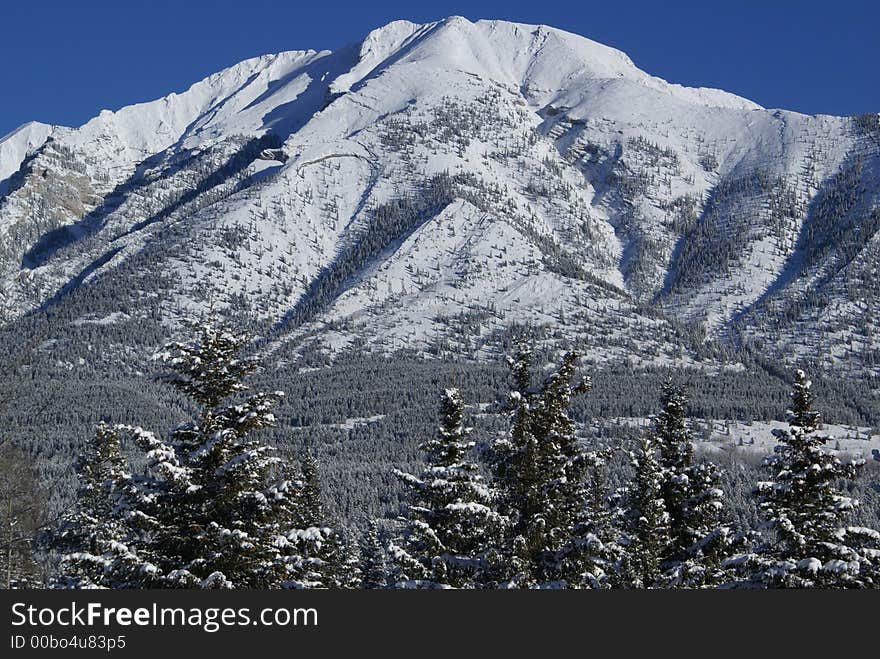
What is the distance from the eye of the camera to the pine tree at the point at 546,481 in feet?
110

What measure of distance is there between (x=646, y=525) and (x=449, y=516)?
25.2ft

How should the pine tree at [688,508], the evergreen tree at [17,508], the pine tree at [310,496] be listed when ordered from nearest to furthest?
the pine tree at [688,508] → the evergreen tree at [17,508] → the pine tree at [310,496]

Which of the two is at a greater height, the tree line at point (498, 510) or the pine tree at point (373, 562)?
the pine tree at point (373, 562)

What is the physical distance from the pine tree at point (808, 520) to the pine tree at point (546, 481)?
562 centimetres

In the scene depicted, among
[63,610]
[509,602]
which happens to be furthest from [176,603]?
[509,602]

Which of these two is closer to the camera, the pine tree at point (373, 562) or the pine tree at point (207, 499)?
the pine tree at point (207, 499)

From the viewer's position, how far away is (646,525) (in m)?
36.6

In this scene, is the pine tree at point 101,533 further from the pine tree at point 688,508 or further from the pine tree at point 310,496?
the pine tree at point 688,508

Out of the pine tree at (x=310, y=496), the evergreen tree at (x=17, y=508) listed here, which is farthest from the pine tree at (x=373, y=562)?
the evergreen tree at (x=17, y=508)

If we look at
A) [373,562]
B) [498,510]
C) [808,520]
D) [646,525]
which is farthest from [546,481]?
[373,562]

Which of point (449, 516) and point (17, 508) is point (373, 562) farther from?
point (449, 516)

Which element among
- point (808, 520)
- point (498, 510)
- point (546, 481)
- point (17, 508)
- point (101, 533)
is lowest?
point (808, 520)

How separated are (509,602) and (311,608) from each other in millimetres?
4858

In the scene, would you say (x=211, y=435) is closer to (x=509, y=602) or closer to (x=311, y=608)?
(x=311, y=608)
